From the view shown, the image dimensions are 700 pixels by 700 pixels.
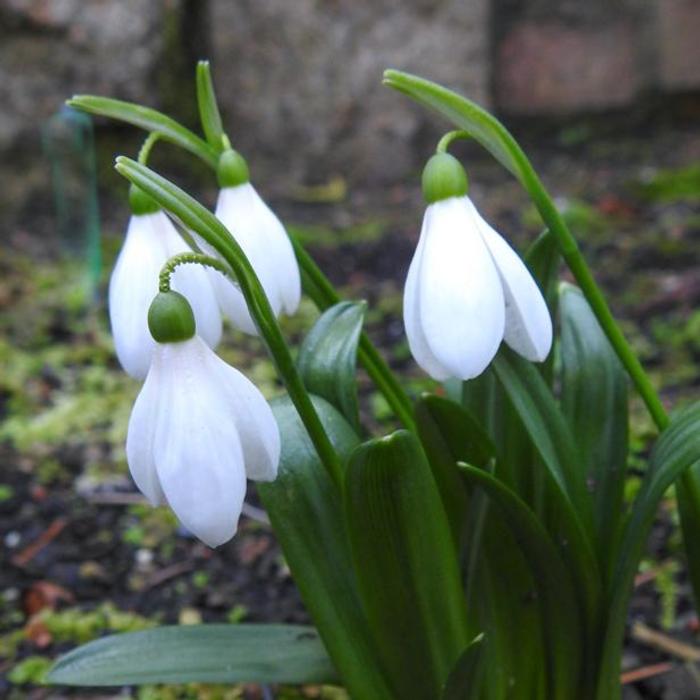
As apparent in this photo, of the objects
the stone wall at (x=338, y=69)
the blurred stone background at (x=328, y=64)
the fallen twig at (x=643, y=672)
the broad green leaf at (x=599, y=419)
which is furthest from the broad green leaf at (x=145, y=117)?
the stone wall at (x=338, y=69)

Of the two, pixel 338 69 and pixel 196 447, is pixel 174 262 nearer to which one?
pixel 196 447

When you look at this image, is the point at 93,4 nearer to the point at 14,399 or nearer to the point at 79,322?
the point at 79,322

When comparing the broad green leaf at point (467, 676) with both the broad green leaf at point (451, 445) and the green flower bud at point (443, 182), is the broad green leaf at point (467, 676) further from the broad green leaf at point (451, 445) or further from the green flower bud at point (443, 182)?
the green flower bud at point (443, 182)

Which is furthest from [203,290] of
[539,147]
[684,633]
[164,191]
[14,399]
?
[539,147]

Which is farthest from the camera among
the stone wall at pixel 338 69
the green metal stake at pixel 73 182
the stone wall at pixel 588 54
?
the stone wall at pixel 588 54

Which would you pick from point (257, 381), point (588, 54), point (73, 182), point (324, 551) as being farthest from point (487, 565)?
point (588, 54)
